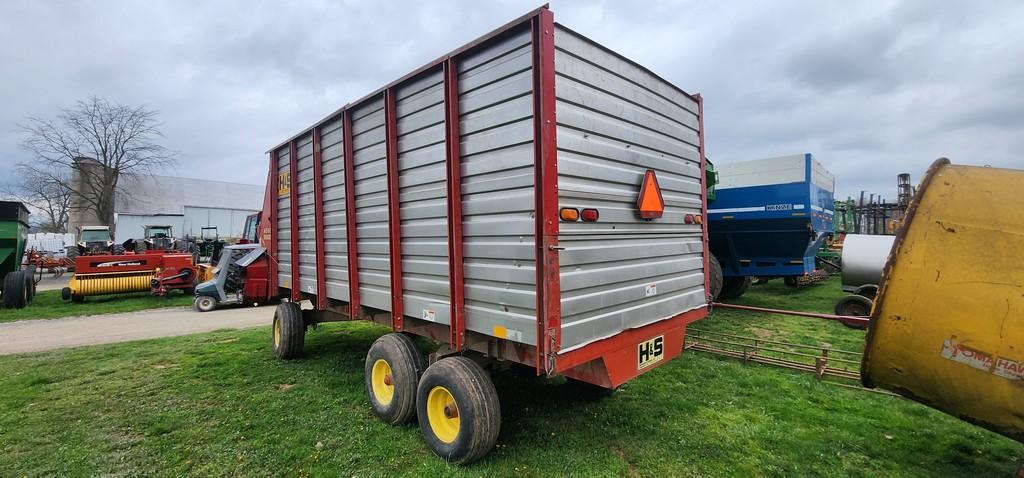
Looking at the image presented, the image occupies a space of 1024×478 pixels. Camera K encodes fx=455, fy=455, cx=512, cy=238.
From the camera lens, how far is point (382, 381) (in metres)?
4.30

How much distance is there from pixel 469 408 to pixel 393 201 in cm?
181

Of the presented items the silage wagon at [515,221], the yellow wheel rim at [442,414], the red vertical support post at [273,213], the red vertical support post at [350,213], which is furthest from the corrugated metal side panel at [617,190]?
the red vertical support post at [273,213]

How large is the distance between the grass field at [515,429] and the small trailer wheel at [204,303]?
5767mm

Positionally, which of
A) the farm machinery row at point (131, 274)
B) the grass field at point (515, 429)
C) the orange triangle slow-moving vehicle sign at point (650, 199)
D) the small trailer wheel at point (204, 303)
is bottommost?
the grass field at point (515, 429)

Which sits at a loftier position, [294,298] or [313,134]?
[313,134]

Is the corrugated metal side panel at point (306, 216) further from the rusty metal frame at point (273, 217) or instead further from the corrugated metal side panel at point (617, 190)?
the corrugated metal side panel at point (617, 190)

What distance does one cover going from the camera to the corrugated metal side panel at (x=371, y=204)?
4.07m

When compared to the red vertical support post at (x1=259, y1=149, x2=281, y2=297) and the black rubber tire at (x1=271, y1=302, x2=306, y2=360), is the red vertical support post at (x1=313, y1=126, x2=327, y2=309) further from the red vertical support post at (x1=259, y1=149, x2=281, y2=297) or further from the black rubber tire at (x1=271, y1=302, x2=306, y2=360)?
the red vertical support post at (x1=259, y1=149, x2=281, y2=297)

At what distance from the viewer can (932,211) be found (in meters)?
2.31

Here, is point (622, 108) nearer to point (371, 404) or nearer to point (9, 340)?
point (371, 404)

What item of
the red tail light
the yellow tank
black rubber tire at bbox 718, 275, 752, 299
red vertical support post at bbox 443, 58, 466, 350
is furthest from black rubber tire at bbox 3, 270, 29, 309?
black rubber tire at bbox 718, 275, 752, 299

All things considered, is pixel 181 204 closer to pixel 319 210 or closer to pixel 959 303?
pixel 319 210

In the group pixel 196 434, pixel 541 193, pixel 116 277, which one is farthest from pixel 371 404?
pixel 116 277

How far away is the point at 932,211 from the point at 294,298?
19.9 feet
